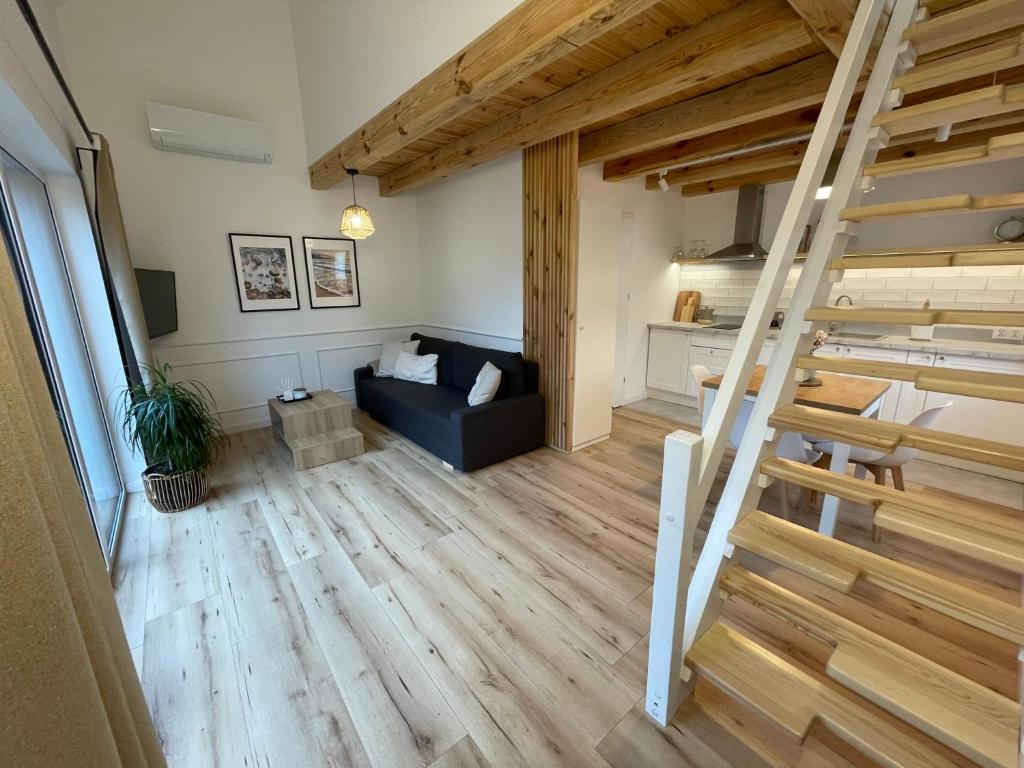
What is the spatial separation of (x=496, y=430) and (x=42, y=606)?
2.83 meters

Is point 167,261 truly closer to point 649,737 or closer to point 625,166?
point 625,166

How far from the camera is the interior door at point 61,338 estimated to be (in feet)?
6.53

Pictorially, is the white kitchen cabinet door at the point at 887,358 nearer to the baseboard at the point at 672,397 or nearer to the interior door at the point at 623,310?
the baseboard at the point at 672,397

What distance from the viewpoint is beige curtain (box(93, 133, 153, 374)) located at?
2566 millimetres

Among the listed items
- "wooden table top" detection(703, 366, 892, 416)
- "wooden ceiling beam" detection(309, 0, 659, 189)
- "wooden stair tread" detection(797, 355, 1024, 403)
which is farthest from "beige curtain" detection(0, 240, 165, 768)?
"wooden table top" detection(703, 366, 892, 416)

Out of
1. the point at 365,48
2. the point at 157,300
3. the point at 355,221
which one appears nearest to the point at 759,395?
the point at 365,48

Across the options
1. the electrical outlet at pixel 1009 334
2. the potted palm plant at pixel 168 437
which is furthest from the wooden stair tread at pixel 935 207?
the potted palm plant at pixel 168 437

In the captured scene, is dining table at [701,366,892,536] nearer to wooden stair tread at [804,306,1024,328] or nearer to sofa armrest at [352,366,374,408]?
wooden stair tread at [804,306,1024,328]

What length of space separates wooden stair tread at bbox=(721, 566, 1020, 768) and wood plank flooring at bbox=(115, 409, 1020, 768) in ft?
1.16

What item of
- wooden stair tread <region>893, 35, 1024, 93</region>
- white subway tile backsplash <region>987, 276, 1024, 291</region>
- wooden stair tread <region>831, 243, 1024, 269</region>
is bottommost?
white subway tile backsplash <region>987, 276, 1024, 291</region>

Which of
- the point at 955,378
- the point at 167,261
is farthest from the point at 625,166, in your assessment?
the point at 167,261

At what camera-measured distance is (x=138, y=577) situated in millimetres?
2111

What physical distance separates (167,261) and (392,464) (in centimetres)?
284

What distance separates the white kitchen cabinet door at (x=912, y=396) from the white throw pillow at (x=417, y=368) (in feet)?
13.7
